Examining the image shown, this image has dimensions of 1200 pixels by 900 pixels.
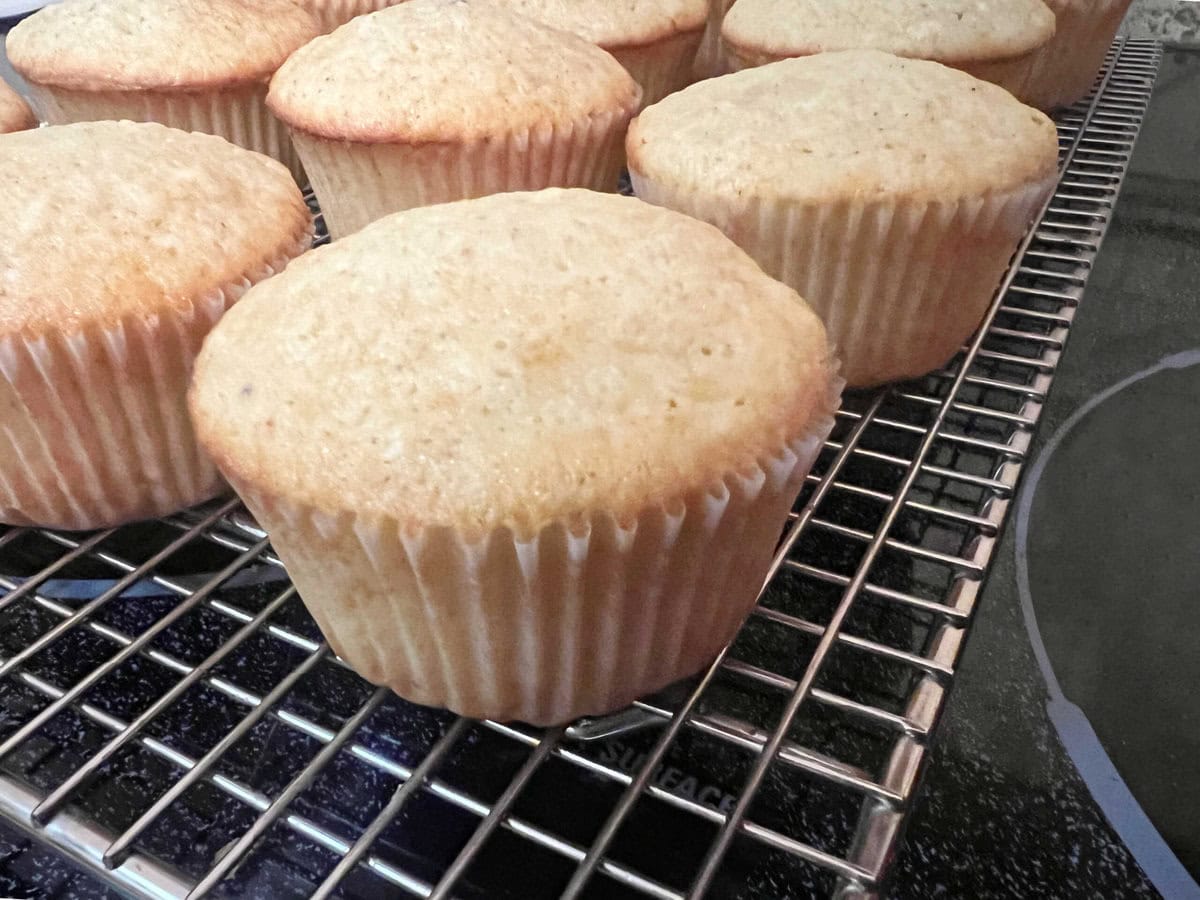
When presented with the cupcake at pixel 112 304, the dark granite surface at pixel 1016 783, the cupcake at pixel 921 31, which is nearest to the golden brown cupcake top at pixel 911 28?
the cupcake at pixel 921 31

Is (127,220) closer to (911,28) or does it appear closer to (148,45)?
(148,45)

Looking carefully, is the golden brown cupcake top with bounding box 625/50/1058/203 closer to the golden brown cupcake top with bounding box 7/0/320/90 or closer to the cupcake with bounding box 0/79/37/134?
the golden brown cupcake top with bounding box 7/0/320/90

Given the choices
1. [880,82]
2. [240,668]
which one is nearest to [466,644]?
[240,668]

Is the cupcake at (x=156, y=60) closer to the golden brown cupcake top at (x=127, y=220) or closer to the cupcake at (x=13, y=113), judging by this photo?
the cupcake at (x=13, y=113)

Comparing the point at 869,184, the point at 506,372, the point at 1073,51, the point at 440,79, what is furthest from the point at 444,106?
the point at 1073,51

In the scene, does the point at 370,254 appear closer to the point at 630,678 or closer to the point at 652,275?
the point at 652,275
